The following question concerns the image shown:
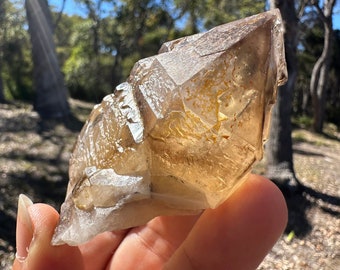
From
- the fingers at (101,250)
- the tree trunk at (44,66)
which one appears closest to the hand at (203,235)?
the fingers at (101,250)

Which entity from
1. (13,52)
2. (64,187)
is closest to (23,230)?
(64,187)

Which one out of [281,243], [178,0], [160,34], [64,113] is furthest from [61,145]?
[160,34]

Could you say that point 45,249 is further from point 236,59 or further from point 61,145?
point 61,145

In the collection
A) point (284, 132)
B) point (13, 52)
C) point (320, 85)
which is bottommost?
point (320, 85)

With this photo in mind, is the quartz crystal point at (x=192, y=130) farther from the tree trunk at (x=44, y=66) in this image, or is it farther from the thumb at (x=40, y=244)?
the tree trunk at (x=44, y=66)

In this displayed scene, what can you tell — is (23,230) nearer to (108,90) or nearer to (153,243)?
(153,243)

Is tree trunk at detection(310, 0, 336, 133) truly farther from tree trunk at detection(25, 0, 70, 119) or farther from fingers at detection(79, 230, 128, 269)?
fingers at detection(79, 230, 128, 269)

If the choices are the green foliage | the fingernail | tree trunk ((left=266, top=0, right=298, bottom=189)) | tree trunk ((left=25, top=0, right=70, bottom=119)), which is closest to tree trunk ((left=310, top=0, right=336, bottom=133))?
tree trunk ((left=266, top=0, right=298, bottom=189))
